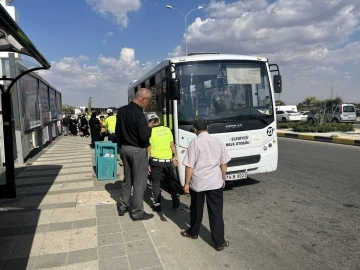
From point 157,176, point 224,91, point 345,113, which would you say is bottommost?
point 157,176

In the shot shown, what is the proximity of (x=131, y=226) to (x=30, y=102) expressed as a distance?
1009 cm

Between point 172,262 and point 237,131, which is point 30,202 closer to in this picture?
point 172,262

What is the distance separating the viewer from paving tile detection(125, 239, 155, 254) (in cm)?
390

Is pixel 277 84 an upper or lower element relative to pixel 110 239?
upper

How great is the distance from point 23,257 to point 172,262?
1.82 metres

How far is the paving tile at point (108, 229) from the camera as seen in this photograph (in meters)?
4.53

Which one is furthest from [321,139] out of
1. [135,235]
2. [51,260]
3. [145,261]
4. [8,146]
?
[51,260]

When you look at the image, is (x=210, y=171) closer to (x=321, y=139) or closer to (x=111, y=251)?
(x=111, y=251)

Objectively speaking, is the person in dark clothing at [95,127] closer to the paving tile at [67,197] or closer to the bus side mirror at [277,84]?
the paving tile at [67,197]

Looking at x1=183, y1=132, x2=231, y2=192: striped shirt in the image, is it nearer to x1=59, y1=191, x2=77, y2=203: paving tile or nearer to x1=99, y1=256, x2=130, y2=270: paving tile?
x1=99, y1=256, x2=130, y2=270: paving tile

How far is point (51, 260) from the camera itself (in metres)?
3.73

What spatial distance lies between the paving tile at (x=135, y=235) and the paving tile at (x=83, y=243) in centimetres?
42

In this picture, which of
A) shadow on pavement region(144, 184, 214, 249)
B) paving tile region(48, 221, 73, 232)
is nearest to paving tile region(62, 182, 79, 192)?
shadow on pavement region(144, 184, 214, 249)

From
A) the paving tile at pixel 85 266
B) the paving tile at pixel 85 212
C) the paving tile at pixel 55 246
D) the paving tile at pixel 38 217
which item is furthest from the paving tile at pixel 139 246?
the paving tile at pixel 38 217
